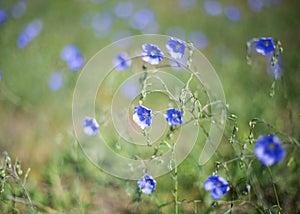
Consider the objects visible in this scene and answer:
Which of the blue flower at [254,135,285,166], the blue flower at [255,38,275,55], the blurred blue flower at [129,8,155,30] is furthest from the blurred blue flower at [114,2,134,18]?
the blue flower at [254,135,285,166]

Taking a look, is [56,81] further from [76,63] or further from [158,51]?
[158,51]

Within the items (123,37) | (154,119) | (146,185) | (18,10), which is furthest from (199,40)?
(146,185)

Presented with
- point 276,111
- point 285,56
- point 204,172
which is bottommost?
point 204,172

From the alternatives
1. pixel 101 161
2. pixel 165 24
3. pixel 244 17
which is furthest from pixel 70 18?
pixel 101 161

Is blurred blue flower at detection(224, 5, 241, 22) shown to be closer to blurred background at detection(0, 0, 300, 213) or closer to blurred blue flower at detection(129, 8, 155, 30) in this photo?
blurred background at detection(0, 0, 300, 213)

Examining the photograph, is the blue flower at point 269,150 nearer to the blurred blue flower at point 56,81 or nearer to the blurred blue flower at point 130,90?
the blurred blue flower at point 130,90

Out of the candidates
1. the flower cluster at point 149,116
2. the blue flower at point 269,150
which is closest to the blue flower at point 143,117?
the flower cluster at point 149,116

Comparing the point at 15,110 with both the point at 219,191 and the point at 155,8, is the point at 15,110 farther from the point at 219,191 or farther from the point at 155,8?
the point at 155,8

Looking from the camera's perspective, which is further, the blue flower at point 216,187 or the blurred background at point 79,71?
the blurred background at point 79,71
